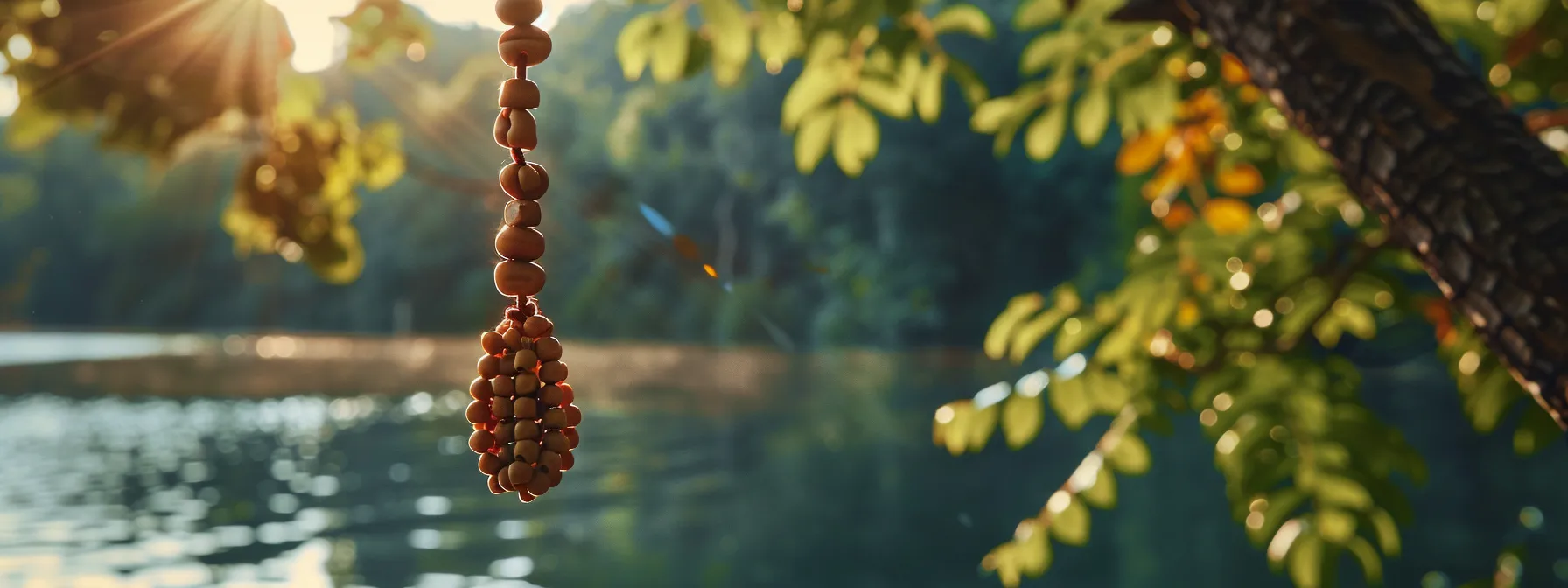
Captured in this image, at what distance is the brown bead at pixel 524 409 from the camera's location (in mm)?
876

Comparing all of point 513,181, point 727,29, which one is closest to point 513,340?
point 513,181

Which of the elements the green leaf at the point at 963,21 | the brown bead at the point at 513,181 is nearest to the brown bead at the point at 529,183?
the brown bead at the point at 513,181

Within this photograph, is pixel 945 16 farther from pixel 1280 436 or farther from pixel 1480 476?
pixel 1480 476

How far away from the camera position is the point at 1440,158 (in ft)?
5.22

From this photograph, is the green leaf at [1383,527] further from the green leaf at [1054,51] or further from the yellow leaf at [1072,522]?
the green leaf at [1054,51]

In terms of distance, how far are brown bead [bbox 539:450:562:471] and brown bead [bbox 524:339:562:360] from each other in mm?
64

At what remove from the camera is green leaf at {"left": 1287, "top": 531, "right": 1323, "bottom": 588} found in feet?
8.52

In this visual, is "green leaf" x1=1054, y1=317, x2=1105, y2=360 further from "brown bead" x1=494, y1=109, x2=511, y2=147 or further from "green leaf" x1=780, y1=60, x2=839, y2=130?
"brown bead" x1=494, y1=109, x2=511, y2=147

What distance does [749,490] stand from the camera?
18094mm

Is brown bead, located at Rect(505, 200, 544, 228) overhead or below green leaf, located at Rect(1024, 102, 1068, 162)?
overhead

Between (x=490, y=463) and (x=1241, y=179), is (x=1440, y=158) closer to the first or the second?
(x=490, y=463)

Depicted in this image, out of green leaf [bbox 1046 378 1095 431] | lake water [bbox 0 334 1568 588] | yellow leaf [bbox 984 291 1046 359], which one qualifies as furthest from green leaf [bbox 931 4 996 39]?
lake water [bbox 0 334 1568 588]

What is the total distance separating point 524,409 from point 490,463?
49mm

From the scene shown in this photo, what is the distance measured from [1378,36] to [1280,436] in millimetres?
1107
